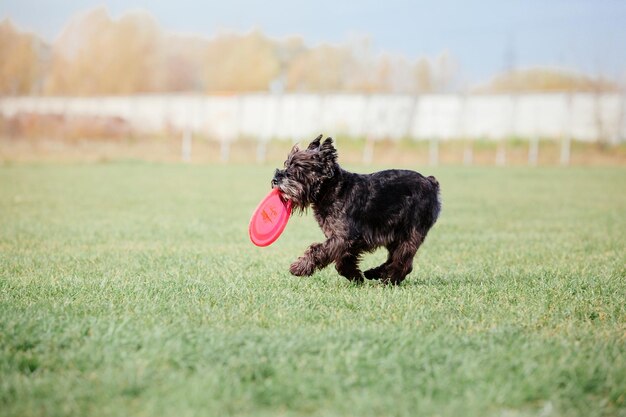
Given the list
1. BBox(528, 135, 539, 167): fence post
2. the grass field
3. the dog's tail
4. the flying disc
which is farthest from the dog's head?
BBox(528, 135, 539, 167): fence post

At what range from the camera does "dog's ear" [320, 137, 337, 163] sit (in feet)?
24.9

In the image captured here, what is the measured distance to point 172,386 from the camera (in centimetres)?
415

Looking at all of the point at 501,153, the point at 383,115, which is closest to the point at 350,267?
the point at 501,153

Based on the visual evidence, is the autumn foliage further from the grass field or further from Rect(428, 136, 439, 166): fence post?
the grass field

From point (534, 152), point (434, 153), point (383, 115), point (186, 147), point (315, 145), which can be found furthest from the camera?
point (383, 115)

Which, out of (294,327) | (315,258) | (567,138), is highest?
(567,138)

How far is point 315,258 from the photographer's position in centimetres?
741

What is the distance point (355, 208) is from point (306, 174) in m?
0.61

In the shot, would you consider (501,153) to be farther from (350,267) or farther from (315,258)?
(315,258)

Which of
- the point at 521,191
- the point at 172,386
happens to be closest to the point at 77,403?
the point at 172,386

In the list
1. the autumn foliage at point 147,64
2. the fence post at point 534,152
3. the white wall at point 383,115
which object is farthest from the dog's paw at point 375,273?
the autumn foliage at point 147,64

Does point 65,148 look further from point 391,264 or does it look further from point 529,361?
point 529,361

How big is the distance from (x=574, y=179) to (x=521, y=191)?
6927 millimetres

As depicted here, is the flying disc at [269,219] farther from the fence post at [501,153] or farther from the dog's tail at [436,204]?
the fence post at [501,153]
